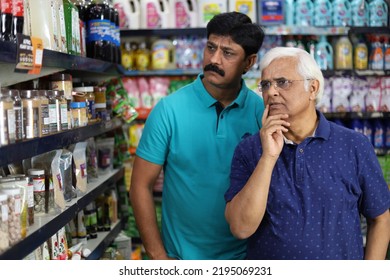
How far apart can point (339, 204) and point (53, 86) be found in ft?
4.83

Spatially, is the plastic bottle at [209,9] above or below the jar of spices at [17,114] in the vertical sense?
above

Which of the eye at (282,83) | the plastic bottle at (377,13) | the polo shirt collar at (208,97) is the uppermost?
the plastic bottle at (377,13)

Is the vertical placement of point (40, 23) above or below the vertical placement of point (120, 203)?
above

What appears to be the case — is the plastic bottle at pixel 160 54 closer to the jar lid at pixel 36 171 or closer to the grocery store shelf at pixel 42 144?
the grocery store shelf at pixel 42 144

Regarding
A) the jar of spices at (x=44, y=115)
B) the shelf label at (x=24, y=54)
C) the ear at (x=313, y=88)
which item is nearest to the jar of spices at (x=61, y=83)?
the jar of spices at (x=44, y=115)

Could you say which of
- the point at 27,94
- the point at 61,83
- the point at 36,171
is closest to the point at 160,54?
the point at 61,83

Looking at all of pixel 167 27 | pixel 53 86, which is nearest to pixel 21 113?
pixel 53 86

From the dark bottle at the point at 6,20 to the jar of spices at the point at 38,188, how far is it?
659mm

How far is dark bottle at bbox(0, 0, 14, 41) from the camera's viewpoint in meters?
2.18

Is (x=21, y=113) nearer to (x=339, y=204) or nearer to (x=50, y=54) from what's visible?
(x=50, y=54)

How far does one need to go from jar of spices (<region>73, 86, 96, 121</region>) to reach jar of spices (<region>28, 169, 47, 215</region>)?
29.5 inches

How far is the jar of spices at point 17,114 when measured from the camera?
2215 mm

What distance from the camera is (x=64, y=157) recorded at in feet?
9.98

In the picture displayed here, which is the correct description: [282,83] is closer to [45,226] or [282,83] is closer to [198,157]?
[198,157]
